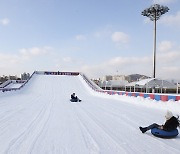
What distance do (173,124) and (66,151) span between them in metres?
2.64

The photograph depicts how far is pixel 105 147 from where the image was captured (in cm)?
464

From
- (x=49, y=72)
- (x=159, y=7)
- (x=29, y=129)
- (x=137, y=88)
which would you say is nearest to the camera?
(x=29, y=129)

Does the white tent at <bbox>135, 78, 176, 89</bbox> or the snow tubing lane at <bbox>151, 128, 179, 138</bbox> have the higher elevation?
the white tent at <bbox>135, 78, 176, 89</bbox>

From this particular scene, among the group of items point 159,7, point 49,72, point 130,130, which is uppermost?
point 159,7

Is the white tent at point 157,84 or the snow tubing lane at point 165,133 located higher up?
the white tent at point 157,84

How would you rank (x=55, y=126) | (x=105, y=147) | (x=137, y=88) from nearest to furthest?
(x=105, y=147) → (x=55, y=126) → (x=137, y=88)

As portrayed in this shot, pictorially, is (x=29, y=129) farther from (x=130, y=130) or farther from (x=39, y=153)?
(x=130, y=130)

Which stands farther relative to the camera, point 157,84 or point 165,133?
point 157,84

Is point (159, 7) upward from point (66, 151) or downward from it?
upward

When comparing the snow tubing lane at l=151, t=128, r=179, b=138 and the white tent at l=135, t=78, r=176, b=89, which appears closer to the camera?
the snow tubing lane at l=151, t=128, r=179, b=138

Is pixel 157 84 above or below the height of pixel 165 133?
above

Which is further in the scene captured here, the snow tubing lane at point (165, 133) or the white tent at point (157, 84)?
the white tent at point (157, 84)

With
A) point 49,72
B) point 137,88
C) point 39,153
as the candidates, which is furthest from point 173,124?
point 49,72

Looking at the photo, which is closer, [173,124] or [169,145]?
[169,145]
